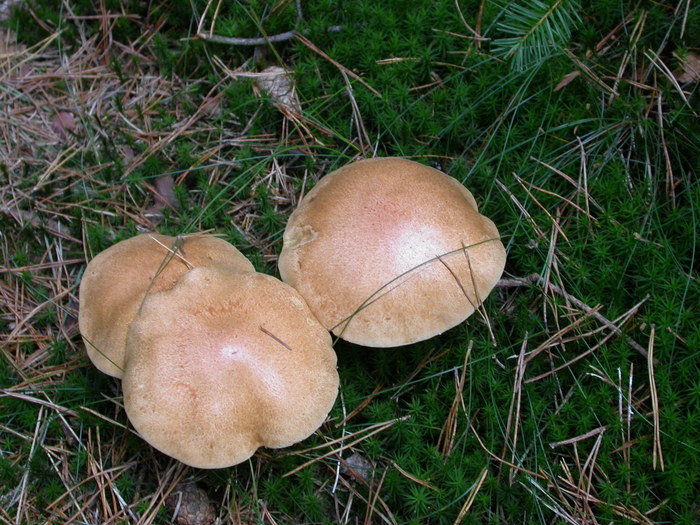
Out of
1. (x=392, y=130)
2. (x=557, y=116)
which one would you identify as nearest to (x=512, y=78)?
(x=557, y=116)

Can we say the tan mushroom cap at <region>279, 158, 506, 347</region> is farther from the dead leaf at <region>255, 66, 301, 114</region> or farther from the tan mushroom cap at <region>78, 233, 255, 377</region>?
Answer: the dead leaf at <region>255, 66, 301, 114</region>

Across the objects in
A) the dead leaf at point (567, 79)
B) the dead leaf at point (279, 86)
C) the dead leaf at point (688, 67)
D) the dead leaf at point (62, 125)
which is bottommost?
the dead leaf at point (62, 125)

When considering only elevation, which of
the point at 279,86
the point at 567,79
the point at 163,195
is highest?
the point at 567,79

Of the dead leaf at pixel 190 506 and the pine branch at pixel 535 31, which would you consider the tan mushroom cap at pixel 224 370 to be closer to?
the dead leaf at pixel 190 506

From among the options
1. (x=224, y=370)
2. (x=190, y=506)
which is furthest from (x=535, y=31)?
(x=190, y=506)

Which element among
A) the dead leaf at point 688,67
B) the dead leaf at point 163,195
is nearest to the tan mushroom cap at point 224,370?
the dead leaf at point 163,195

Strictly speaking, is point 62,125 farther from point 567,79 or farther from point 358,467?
point 567,79
